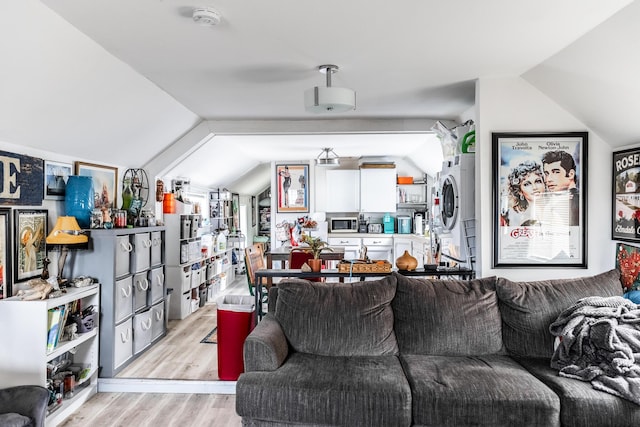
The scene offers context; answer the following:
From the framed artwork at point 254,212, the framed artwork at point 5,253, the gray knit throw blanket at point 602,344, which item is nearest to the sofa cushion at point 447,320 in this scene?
the gray knit throw blanket at point 602,344

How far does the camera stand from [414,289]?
9.68 ft

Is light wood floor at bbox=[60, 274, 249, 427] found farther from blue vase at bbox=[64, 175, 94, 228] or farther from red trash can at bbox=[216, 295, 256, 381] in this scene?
blue vase at bbox=[64, 175, 94, 228]

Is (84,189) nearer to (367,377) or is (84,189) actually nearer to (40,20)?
(40,20)

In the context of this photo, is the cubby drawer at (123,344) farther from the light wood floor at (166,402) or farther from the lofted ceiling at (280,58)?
the lofted ceiling at (280,58)

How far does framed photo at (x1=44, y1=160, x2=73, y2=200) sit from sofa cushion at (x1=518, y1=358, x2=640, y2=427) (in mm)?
3650

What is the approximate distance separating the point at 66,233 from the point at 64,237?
1.5 inches

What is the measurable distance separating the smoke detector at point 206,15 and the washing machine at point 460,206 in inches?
94.9

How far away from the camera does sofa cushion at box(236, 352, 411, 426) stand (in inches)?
88.7

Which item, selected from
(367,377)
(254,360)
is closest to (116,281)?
(254,360)

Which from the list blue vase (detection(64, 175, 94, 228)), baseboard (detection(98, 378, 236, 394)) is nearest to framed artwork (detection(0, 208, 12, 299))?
blue vase (detection(64, 175, 94, 228))

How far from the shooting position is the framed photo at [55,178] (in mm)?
3377

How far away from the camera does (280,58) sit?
3.01m

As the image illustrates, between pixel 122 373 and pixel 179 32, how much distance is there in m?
2.80

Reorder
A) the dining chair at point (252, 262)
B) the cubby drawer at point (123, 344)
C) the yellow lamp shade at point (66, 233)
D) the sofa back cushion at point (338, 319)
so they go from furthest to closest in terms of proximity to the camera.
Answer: the dining chair at point (252, 262) < the cubby drawer at point (123, 344) < the yellow lamp shade at point (66, 233) < the sofa back cushion at point (338, 319)
